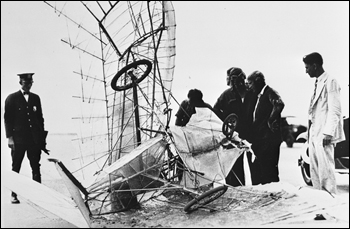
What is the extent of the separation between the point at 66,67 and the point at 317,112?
247cm

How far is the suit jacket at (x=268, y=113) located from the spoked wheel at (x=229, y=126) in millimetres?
516

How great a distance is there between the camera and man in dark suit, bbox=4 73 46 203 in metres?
3.43

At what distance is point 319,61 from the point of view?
3.81 m

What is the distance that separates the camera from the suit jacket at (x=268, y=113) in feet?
12.6

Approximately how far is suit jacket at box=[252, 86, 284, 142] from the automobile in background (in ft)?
0.94

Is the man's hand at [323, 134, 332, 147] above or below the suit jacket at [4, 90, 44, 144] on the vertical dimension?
below

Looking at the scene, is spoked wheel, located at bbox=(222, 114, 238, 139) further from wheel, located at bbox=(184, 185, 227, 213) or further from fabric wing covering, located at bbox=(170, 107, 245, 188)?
wheel, located at bbox=(184, 185, 227, 213)

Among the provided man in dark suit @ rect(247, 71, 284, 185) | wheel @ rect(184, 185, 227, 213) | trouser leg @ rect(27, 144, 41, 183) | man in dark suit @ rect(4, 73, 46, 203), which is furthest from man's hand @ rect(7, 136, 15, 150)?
man in dark suit @ rect(247, 71, 284, 185)

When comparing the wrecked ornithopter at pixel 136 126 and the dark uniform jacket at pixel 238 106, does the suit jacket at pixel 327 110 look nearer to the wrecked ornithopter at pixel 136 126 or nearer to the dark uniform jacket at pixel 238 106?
the dark uniform jacket at pixel 238 106

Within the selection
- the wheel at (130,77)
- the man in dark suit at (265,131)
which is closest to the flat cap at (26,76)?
the wheel at (130,77)

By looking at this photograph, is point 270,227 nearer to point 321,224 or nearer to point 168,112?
point 321,224

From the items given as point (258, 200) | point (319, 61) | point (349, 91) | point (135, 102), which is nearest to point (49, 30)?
point (135, 102)

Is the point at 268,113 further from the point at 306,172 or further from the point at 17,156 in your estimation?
the point at 17,156

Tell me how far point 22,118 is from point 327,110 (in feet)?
9.49
